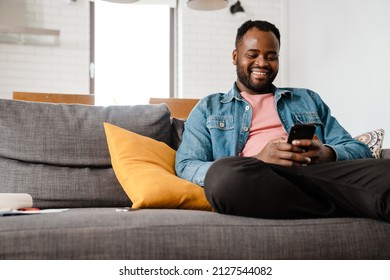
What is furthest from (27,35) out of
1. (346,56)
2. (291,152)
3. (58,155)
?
(291,152)

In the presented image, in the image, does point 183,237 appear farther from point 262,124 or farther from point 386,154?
point 386,154

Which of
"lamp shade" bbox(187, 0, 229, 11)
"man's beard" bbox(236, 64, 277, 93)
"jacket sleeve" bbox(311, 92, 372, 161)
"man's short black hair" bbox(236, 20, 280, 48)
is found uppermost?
"lamp shade" bbox(187, 0, 229, 11)

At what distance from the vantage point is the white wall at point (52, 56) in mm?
4812

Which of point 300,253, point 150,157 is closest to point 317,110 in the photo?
point 150,157

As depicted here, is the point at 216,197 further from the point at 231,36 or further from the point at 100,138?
the point at 231,36

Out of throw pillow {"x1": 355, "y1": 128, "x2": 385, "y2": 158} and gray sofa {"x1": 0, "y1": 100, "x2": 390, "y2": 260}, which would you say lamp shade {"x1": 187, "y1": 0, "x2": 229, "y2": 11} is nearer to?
throw pillow {"x1": 355, "y1": 128, "x2": 385, "y2": 158}

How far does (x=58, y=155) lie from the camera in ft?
6.07

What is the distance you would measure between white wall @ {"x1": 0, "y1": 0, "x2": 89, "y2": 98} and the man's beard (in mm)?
3221

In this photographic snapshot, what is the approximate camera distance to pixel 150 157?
1.79 meters

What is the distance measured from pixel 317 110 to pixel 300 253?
0.92 metres

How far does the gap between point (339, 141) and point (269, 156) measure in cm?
47

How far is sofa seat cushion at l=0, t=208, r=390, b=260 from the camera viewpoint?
3.98 ft

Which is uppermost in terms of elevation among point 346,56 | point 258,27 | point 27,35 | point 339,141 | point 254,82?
point 27,35

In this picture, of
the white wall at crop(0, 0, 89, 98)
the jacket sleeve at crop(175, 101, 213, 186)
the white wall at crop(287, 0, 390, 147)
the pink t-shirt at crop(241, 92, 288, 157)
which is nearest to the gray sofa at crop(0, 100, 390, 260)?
the jacket sleeve at crop(175, 101, 213, 186)
